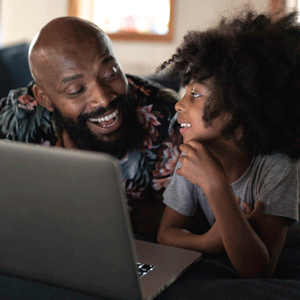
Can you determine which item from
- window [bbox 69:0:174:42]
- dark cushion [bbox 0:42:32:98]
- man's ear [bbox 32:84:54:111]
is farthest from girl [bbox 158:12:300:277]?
window [bbox 69:0:174:42]

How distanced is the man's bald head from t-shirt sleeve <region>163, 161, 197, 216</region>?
0.44 m

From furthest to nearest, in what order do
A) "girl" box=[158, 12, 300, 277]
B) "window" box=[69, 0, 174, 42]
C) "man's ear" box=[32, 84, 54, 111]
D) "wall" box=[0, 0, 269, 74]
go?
1. "window" box=[69, 0, 174, 42]
2. "wall" box=[0, 0, 269, 74]
3. "man's ear" box=[32, 84, 54, 111]
4. "girl" box=[158, 12, 300, 277]

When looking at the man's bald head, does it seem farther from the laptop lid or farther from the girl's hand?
the laptop lid

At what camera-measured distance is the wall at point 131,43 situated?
3539 millimetres

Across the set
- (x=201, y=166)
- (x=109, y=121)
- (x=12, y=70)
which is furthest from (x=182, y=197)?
(x=12, y=70)

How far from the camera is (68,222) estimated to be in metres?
0.55

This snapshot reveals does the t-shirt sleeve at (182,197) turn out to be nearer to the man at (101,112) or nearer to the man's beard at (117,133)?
the man at (101,112)

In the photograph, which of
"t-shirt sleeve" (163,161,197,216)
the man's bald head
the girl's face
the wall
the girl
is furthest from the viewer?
the wall

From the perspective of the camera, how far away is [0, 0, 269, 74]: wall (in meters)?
3.54

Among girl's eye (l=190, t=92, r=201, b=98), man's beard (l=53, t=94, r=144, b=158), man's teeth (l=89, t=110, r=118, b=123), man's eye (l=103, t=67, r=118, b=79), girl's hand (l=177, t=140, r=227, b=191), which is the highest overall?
girl's eye (l=190, t=92, r=201, b=98)

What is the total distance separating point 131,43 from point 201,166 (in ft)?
10.6

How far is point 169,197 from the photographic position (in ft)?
3.49

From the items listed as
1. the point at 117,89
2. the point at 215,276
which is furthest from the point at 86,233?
the point at 117,89

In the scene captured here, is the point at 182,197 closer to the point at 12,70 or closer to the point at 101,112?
the point at 101,112
